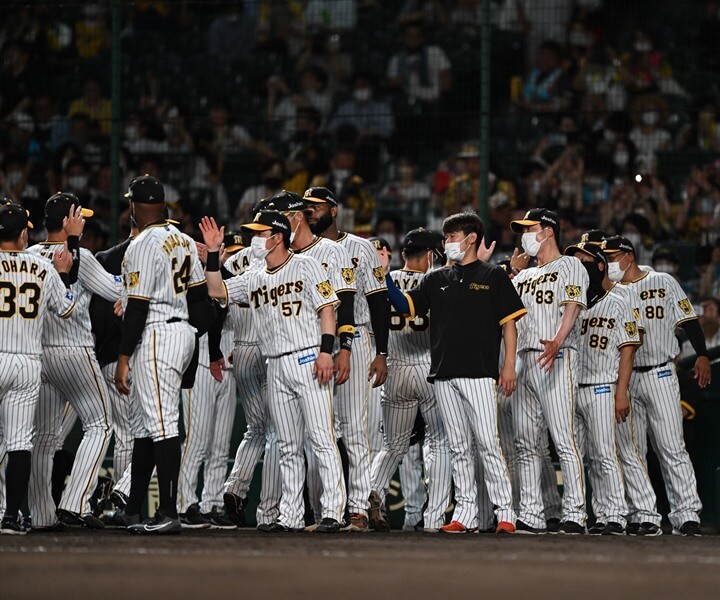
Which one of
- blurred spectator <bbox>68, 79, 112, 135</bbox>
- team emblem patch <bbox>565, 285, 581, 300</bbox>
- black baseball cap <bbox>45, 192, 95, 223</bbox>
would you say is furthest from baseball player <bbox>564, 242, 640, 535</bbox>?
A: blurred spectator <bbox>68, 79, 112, 135</bbox>

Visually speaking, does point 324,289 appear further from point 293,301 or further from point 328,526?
point 328,526

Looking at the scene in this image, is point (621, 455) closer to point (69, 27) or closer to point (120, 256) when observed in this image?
point (120, 256)

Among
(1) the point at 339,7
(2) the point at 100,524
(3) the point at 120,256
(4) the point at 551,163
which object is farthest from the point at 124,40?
(2) the point at 100,524

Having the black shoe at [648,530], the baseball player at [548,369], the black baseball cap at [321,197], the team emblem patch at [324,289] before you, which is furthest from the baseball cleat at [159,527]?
the black shoe at [648,530]

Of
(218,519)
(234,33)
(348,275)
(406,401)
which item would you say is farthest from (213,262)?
(234,33)

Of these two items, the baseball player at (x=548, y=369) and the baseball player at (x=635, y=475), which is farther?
the baseball player at (x=635, y=475)

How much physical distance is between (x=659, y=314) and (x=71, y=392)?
153 inches

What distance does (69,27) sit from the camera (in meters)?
14.0

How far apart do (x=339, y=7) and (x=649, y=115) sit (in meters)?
3.68

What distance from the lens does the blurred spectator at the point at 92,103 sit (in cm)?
1349

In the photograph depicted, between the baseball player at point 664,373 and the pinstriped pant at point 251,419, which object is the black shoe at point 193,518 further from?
the baseball player at point 664,373

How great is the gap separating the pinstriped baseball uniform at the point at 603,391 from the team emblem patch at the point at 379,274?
1.37 m

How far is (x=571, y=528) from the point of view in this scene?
7988 millimetres

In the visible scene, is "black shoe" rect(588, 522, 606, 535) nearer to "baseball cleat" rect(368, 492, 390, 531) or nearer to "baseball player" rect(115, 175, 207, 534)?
"baseball cleat" rect(368, 492, 390, 531)
